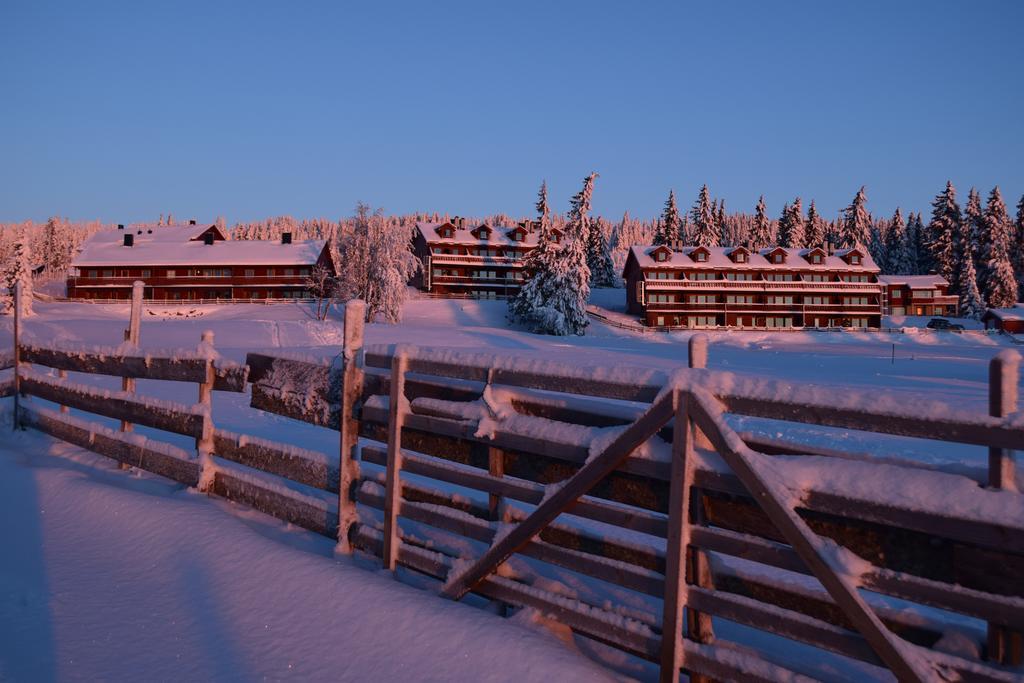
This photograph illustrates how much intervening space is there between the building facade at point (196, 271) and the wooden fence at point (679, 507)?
Result: 72147 millimetres

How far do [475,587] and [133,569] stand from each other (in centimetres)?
257

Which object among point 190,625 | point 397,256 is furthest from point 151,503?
point 397,256

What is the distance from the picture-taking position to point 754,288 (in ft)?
236

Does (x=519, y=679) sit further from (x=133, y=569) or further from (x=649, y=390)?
(x=133, y=569)

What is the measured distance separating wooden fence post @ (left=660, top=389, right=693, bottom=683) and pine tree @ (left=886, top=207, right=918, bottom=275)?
109399mm

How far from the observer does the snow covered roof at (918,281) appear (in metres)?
82.4

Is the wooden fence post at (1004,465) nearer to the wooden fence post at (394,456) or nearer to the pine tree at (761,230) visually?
the wooden fence post at (394,456)

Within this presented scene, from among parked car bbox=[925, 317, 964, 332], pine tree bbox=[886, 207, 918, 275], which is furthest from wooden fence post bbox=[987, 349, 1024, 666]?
pine tree bbox=[886, 207, 918, 275]

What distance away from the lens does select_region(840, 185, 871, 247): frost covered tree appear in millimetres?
89062

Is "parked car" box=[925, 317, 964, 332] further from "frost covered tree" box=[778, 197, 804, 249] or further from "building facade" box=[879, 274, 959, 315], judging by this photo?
"frost covered tree" box=[778, 197, 804, 249]

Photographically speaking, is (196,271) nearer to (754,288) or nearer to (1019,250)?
(754,288)

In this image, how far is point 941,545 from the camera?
9.61 ft

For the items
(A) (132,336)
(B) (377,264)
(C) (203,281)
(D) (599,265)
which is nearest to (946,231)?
(D) (599,265)

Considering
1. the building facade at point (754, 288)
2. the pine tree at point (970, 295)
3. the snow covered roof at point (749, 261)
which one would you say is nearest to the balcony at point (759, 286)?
the building facade at point (754, 288)
